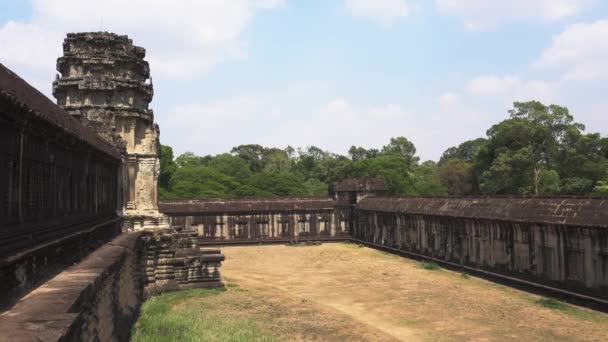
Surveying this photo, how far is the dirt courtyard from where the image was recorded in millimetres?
11766

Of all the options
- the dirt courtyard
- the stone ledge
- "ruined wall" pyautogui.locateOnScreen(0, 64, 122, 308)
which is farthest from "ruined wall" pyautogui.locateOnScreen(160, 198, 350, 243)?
the stone ledge

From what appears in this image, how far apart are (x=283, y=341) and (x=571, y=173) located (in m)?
44.0

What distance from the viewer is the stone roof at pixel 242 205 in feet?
107

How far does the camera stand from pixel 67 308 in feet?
15.6

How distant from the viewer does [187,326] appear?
11.6 metres

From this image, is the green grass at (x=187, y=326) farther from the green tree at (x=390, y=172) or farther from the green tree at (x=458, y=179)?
the green tree at (x=458, y=179)

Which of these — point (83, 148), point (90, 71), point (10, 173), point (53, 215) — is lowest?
point (53, 215)

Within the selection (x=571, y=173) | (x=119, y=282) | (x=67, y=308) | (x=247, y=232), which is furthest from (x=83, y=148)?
(x=571, y=173)

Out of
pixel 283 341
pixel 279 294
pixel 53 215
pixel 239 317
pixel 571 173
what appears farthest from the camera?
pixel 571 173

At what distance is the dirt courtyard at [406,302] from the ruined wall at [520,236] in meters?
0.93

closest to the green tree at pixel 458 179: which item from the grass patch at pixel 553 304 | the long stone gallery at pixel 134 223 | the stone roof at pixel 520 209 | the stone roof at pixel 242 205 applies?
the long stone gallery at pixel 134 223

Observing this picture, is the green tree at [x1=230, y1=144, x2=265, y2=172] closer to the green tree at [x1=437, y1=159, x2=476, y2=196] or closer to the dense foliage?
the dense foliage

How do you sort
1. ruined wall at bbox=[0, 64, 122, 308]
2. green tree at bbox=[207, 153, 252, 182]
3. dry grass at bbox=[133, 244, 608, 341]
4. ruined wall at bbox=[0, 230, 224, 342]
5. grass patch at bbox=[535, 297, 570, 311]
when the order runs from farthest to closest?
green tree at bbox=[207, 153, 252, 182], grass patch at bbox=[535, 297, 570, 311], dry grass at bbox=[133, 244, 608, 341], ruined wall at bbox=[0, 64, 122, 308], ruined wall at bbox=[0, 230, 224, 342]

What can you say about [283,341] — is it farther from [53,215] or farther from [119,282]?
[53,215]
